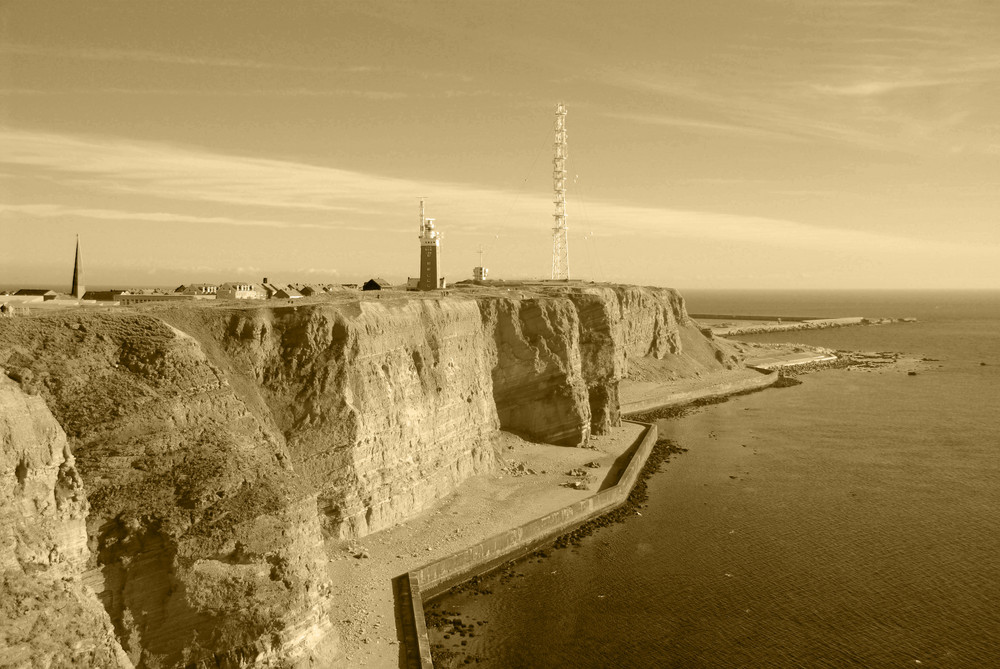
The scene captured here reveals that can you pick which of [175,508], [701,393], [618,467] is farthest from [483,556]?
[701,393]

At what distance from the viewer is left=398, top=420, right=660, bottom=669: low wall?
27.4 metres

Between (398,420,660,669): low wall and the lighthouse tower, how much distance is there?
31360 mm

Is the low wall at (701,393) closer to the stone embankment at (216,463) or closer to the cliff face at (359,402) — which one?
the cliff face at (359,402)

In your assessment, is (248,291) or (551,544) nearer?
(551,544)

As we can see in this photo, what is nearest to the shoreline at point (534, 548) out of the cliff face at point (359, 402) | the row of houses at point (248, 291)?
the cliff face at point (359, 402)

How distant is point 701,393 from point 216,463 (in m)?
68.3

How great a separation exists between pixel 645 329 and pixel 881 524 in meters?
49.1

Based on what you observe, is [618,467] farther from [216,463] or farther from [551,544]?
[216,463]

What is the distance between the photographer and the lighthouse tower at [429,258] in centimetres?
7125

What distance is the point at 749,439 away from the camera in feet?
207

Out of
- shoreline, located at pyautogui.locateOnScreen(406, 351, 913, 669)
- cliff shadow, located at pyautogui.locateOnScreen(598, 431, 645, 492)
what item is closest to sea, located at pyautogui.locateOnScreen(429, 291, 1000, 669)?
Answer: shoreline, located at pyautogui.locateOnScreen(406, 351, 913, 669)

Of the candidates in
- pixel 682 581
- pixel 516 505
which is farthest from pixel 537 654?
pixel 516 505

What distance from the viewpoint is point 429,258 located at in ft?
235

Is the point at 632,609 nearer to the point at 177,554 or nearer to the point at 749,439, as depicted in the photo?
the point at 177,554
